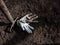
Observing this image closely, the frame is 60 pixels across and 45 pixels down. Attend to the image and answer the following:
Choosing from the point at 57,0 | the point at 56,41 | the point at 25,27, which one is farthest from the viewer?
the point at 57,0

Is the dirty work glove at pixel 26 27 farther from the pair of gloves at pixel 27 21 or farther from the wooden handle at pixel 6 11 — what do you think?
the wooden handle at pixel 6 11

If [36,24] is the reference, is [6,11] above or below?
above

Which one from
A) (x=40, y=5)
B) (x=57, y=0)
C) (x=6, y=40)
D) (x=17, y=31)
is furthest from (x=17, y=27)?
(x=57, y=0)

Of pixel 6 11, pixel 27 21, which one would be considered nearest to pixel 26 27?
pixel 27 21

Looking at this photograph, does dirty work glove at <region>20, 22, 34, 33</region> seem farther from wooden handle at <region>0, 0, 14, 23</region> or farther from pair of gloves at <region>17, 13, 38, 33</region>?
wooden handle at <region>0, 0, 14, 23</region>

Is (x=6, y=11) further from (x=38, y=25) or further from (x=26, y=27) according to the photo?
(x=38, y=25)

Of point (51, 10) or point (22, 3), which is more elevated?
point (22, 3)

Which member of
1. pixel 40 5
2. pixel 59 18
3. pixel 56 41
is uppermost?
pixel 40 5

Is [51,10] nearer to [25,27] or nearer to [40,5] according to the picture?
[40,5]

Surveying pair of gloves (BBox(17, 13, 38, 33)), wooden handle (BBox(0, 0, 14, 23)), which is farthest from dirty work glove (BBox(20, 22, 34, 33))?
wooden handle (BBox(0, 0, 14, 23))
